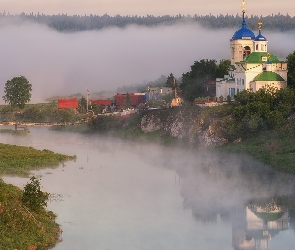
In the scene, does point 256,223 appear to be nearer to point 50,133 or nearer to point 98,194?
point 98,194

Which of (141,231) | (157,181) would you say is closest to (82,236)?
(141,231)

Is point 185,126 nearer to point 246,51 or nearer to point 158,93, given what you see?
point 246,51

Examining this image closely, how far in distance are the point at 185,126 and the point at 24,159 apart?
30.1 ft

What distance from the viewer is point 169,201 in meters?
27.2

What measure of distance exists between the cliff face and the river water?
114 centimetres

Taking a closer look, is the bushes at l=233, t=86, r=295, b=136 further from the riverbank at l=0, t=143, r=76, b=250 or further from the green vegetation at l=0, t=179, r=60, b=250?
the green vegetation at l=0, t=179, r=60, b=250

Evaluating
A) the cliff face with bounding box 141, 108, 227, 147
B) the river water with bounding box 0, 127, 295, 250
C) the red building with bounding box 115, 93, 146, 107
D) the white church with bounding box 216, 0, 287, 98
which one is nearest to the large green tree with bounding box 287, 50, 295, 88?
the white church with bounding box 216, 0, 287, 98

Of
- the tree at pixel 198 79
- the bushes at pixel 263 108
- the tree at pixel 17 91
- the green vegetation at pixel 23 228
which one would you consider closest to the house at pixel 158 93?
the tree at pixel 198 79

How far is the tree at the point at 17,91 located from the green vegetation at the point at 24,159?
16743 millimetres

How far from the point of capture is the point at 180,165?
34594 mm

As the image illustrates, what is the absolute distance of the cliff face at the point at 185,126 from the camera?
38656mm

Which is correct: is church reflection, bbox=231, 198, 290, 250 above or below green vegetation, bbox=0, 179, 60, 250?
below

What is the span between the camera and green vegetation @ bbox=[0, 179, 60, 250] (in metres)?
21.0

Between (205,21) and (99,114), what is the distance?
5891 centimetres
